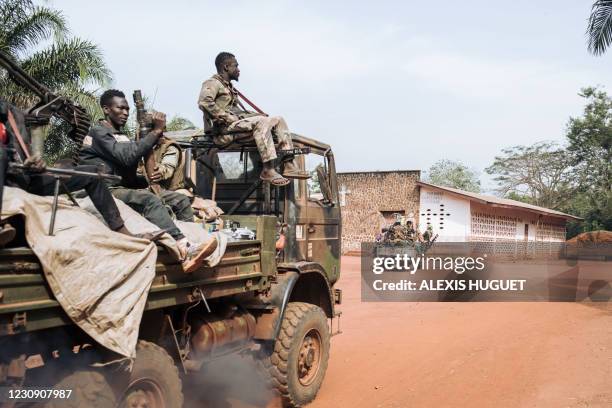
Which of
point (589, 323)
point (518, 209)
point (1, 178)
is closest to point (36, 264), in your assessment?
point (1, 178)

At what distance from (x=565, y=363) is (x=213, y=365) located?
441 cm

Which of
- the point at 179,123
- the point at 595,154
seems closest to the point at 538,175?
the point at 595,154

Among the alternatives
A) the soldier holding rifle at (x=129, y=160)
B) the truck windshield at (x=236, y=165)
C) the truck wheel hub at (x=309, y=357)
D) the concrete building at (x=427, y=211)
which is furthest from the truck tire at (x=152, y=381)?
the concrete building at (x=427, y=211)

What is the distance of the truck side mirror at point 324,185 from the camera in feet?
21.3

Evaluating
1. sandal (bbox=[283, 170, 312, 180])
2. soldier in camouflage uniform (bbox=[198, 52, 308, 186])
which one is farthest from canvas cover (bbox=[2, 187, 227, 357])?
sandal (bbox=[283, 170, 312, 180])

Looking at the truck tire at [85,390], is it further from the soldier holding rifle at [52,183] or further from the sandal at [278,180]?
the sandal at [278,180]

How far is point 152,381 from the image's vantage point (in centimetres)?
378

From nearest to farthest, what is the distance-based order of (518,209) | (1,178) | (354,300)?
(1,178) → (354,300) → (518,209)

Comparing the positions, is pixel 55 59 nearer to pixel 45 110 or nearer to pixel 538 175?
pixel 45 110

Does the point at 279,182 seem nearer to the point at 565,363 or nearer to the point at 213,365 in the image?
the point at 213,365

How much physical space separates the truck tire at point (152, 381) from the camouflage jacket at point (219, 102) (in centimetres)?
266

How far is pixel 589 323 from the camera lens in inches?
404

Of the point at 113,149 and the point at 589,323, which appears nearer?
the point at 113,149

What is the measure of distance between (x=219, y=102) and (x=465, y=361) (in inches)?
167
